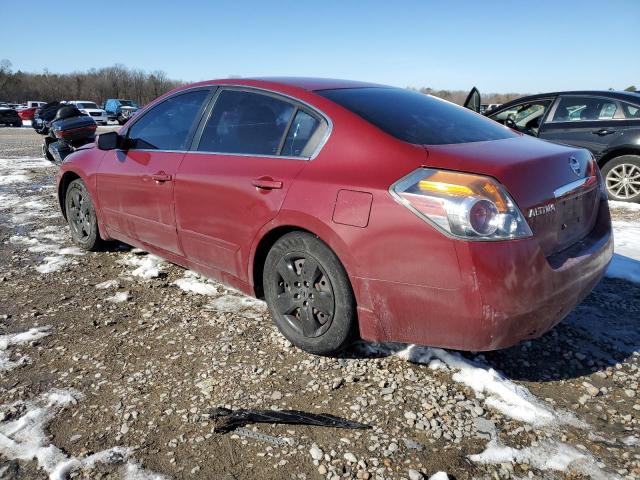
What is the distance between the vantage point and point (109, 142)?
4141 mm

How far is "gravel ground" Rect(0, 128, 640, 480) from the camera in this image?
2.03m

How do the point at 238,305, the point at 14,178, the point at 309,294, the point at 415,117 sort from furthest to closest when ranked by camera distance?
the point at 14,178 < the point at 238,305 < the point at 415,117 < the point at 309,294

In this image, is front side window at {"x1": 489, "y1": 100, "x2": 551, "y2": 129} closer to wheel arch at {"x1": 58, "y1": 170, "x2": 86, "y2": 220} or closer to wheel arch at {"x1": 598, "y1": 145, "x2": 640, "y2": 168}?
wheel arch at {"x1": 598, "y1": 145, "x2": 640, "y2": 168}

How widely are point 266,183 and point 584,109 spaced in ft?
20.2

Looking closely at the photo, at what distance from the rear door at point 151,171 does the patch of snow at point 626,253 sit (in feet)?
11.8

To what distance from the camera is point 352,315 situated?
8.56 feet

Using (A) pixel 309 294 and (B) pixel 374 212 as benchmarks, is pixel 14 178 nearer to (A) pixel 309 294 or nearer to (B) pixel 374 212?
(A) pixel 309 294

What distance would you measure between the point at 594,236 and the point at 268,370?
1.98 meters

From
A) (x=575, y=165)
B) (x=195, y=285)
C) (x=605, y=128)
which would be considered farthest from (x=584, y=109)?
(x=195, y=285)

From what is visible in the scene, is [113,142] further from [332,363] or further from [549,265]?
[549,265]

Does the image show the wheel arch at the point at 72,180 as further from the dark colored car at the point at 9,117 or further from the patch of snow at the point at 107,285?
the dark colored car at the point at 9,117

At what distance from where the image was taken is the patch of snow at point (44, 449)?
1983 mm

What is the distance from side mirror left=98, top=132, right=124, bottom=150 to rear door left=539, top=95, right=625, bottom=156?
6005 millimetres

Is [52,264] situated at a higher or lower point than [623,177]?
lower
